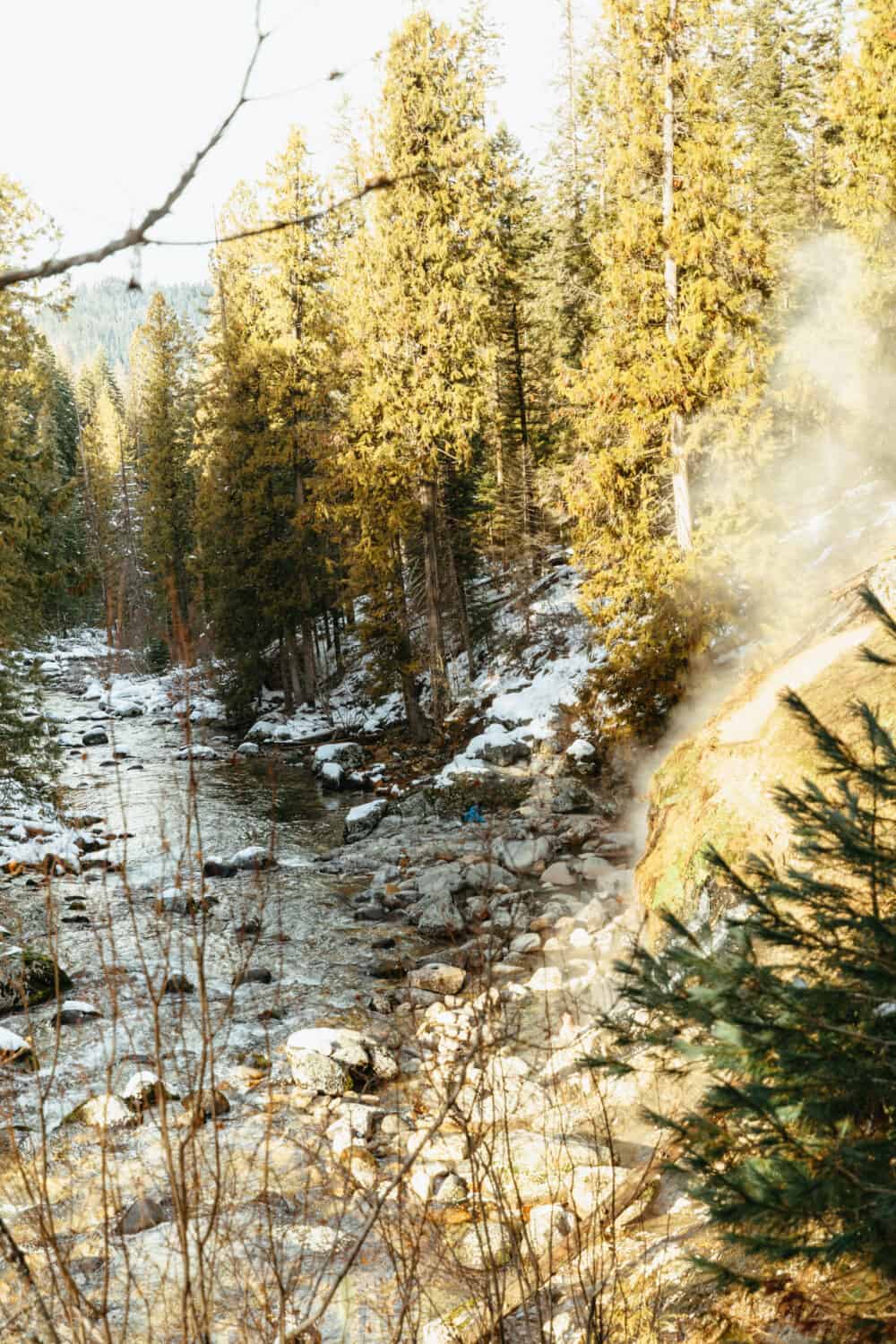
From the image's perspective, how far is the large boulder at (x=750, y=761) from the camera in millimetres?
7055

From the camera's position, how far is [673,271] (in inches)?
557

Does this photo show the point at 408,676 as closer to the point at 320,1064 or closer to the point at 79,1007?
the point at 79,1007

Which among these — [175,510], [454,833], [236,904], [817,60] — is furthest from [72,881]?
[817,60]

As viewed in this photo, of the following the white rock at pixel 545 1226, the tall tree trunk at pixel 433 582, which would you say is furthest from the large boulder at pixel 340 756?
the white rock at pixel 545 1226

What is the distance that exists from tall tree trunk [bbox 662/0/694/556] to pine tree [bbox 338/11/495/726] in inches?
211

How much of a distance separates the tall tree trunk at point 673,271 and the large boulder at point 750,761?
5.02 metres

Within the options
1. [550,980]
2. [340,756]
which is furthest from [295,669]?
[550,980]

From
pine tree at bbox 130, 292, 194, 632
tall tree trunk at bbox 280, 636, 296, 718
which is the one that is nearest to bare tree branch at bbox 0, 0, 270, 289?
tall tree trunk at bbox 280, 636, 296, 718

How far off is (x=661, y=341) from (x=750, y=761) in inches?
329

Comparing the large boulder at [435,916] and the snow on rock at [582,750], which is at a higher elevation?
the snow on rock at [582,750]

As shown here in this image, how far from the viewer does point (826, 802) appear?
105 inches

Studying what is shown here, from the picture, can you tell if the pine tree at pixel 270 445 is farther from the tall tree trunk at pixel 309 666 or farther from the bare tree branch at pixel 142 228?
the bare tree branch at pixel 142 228

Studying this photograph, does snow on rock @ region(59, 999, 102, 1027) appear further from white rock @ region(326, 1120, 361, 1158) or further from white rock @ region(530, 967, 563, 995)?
white rock @ region(530, 967, 563, 995)

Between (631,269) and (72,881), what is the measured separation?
1197 cm
